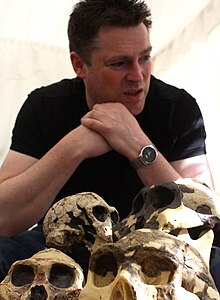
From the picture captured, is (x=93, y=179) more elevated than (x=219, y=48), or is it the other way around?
(x=219, y=48)

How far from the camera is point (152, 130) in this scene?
1.35 metres

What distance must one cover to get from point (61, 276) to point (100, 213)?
0.53 feet

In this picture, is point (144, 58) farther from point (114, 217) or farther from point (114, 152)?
point (114, 217)

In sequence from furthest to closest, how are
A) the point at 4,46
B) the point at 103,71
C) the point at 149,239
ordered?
the point at 4,46 < the point at 103,71 < the point at 149,239

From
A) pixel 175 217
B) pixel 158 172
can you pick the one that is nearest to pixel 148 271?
pixel 175 217

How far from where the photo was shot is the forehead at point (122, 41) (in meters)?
1.25

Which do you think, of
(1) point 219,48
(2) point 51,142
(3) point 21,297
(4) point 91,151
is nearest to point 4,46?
(1) point 219,48

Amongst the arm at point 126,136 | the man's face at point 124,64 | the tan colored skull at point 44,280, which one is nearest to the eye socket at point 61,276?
the tan colored skull at point 44,280

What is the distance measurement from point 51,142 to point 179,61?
0.91 meters

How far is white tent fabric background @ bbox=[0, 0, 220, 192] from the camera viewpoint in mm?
1923

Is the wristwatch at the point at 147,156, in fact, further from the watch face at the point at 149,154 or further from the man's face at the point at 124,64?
the man's face at the point at 124,64

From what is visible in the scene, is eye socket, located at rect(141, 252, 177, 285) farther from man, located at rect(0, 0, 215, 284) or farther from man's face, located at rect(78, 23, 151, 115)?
man's face, located at rect(78, 23, 151, 115)

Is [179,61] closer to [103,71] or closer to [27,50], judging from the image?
[27,50]

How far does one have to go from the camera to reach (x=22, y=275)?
0.76m
